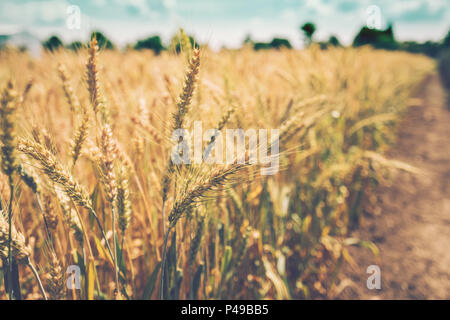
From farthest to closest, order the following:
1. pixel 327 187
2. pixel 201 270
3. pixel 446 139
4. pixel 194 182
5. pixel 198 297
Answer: pixel 446 139, pixel 327 187, pixel 198 297, pixel 201 270, pixel 194 182

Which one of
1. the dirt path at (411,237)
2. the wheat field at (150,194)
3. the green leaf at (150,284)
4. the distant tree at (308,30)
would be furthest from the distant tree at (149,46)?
the green leaf at (150,284)

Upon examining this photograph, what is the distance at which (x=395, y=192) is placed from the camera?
255 cm

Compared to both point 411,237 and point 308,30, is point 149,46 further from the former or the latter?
point 411,237

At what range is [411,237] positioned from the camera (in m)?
1.89

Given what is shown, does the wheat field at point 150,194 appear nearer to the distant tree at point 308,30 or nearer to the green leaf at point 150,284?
the green leaf at point 150,284

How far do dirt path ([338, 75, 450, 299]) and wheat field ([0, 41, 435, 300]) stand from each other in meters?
0.21

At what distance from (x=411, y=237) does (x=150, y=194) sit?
6.85ft

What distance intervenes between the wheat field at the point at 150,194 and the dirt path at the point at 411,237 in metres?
0.21

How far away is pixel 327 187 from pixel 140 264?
43.8 inches

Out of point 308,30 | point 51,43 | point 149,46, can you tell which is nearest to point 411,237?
point 308,30

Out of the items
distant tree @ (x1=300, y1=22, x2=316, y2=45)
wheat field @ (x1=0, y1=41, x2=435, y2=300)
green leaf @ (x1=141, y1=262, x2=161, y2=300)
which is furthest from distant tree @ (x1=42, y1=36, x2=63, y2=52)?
distant tree @ (x1=300, y1=22, x2=316, y2=45)

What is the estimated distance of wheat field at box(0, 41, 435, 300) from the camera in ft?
1.76

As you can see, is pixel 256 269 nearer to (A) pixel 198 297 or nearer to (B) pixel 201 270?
(A) pixel 198 297
